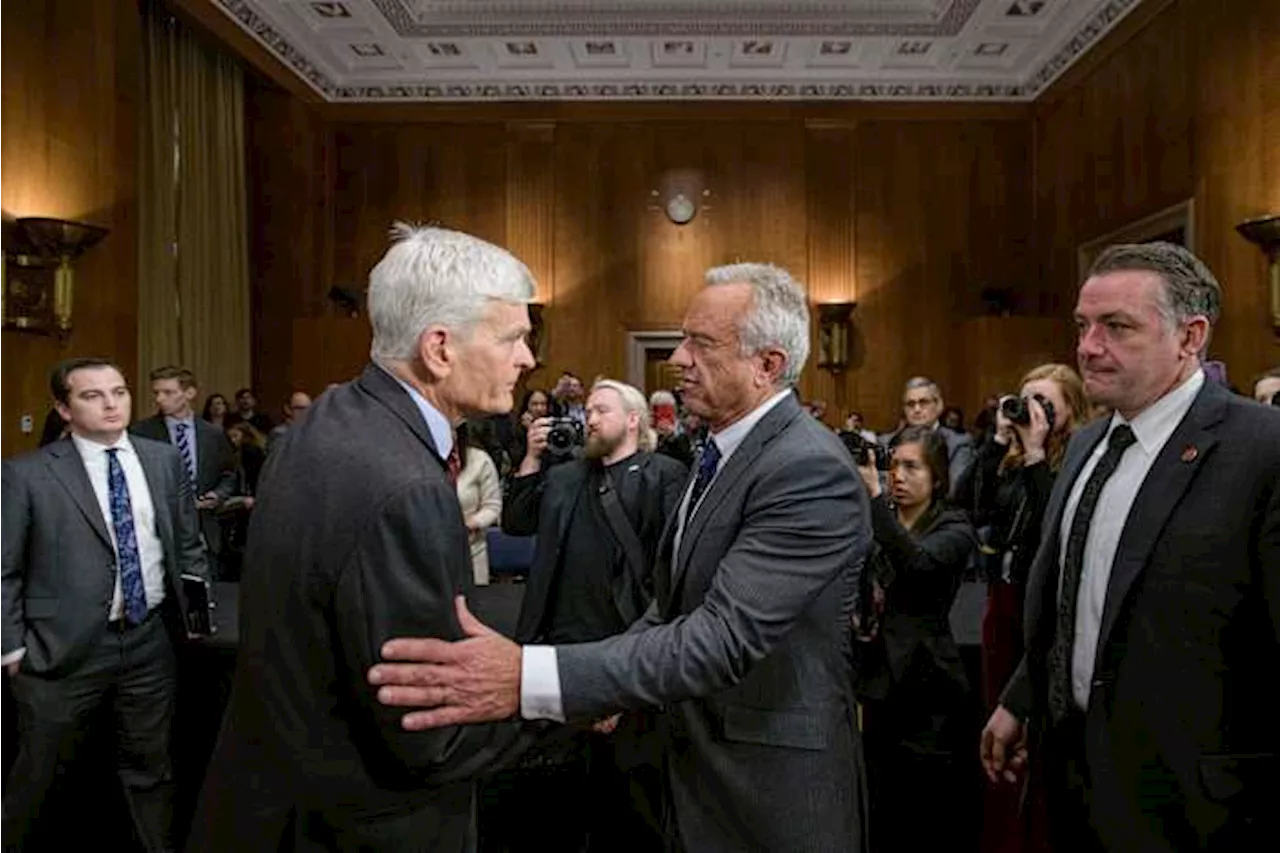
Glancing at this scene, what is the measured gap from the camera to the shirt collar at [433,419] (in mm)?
1491

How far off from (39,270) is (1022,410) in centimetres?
633

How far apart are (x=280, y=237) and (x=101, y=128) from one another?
12.1 feet

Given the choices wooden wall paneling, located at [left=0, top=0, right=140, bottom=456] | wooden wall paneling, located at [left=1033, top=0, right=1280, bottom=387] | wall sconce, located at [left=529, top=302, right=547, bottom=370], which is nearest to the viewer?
wooden wall paneling, located at [left=0, top=0, right=140, bottom=456]

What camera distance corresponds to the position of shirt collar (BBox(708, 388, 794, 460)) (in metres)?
1.86

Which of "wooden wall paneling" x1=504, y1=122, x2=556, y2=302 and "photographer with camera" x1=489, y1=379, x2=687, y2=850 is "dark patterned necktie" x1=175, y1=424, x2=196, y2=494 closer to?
"photographer with camera" x1=489, y1=379, x2=687, y2=850

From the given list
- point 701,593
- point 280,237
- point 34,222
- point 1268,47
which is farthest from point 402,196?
point 701,593

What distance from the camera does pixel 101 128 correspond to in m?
7.29

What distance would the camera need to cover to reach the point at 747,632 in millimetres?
1624

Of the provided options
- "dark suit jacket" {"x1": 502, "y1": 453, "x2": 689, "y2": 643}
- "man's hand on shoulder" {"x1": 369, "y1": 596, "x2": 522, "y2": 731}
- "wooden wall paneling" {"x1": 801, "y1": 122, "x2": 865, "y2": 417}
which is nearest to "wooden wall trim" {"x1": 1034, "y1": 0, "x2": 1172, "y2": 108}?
"wooden wall paneling" {"x1": 801, "y1": 122, "x2": 865, "y2": 417}

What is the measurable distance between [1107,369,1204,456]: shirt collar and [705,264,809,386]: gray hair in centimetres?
60

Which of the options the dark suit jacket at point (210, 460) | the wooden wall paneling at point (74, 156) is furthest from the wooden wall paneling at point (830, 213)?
the dark suit jacket at point (210, 460)

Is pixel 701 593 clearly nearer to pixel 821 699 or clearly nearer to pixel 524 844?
pixel 821 699

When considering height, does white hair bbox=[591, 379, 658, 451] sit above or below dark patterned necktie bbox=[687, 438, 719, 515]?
above

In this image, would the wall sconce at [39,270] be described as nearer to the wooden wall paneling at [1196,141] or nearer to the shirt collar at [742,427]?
the shirt collar at [742,427]
